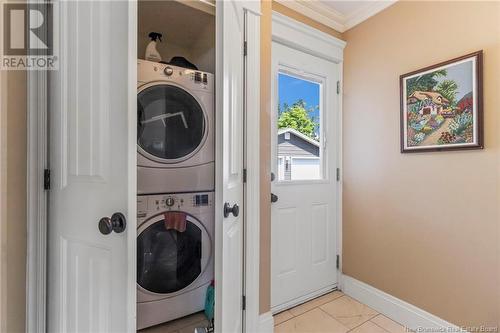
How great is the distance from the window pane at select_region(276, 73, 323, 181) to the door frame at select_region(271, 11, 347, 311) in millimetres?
171

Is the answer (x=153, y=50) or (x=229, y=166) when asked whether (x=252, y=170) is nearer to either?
(x=229, y=166)

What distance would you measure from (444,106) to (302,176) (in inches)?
41.0

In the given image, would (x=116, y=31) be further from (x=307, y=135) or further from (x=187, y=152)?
(x=307, y=135)

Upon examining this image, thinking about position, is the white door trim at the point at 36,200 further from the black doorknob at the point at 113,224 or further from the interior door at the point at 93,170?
the black doorknob at the point at 113,224

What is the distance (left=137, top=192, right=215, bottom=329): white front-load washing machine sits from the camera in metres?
1.24

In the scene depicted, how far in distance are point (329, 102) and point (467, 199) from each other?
1185 millimetres

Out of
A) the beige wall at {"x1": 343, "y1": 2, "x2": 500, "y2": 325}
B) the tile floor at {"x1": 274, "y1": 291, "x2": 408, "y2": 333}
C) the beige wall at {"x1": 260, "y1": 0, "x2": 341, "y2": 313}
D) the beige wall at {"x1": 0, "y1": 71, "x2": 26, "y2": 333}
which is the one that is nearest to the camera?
the beige wall at {"x1": 0, "y1": 71, "x2": 26, "y2": 333}

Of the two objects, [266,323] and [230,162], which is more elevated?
[230,162]

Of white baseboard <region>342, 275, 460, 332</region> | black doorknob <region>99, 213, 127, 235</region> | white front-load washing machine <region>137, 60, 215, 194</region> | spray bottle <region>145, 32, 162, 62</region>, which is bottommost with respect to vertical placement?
white baseboard <region>342, 275, 460, 332</region>

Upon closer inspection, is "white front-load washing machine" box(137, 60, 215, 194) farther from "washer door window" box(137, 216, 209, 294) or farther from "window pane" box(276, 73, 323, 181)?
"window pane" box(276, 73, 323, 181)

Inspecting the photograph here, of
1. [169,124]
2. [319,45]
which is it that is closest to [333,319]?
[169,124]

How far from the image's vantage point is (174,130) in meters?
1.34

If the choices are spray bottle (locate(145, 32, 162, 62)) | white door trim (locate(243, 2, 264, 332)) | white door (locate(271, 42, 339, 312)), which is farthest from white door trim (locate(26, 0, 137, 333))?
white door (locate(271, 42, 339, 312))

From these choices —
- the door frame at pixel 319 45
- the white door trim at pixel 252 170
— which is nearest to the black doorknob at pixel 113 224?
the white door trim at pixel 252 170
